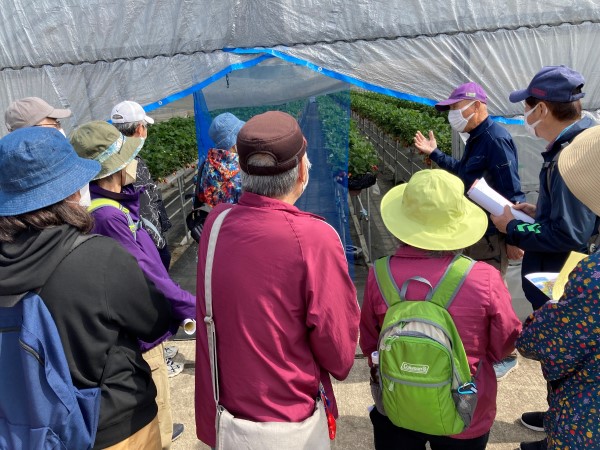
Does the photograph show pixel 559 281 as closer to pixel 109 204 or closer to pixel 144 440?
pixel 144 440

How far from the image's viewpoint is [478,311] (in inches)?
71.1

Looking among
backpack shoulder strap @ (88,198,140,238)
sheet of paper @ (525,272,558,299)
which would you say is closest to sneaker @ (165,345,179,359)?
backpack shoulder strap @ (88,198,140,238)

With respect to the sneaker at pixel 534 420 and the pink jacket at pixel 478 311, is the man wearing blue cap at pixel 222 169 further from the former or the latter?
the sneaker at pixel 534 420

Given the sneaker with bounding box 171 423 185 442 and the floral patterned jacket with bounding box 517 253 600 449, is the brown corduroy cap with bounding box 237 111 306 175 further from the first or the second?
the sneaker with bounding box 171 423 185 442

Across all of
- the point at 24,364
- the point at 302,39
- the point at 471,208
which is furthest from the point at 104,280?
the point at 302,39

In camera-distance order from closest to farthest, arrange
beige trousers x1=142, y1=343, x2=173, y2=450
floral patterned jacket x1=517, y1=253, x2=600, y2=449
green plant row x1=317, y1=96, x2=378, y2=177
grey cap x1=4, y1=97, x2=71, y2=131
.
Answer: floral patterned jacket x1=517, y1=253, x2=600, y2=449 < beige trousers x1=142, y1=343, x2=173, y2=450 < grey cap x1=4, y1=97, x2=71, y2=131 < green plant row x1=317, y1=96, x2=378, y2=177

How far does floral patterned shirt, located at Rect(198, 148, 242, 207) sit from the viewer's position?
320 cm

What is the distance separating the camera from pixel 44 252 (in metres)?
1.52

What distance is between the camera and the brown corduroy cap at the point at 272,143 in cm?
154

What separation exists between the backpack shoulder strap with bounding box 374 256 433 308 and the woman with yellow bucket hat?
16 mm

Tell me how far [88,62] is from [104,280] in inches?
135

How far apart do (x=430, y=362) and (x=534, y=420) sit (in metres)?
1.89

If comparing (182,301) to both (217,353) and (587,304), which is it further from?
(587,304)

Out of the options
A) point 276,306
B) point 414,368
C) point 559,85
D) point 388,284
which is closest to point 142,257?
point 276,306
